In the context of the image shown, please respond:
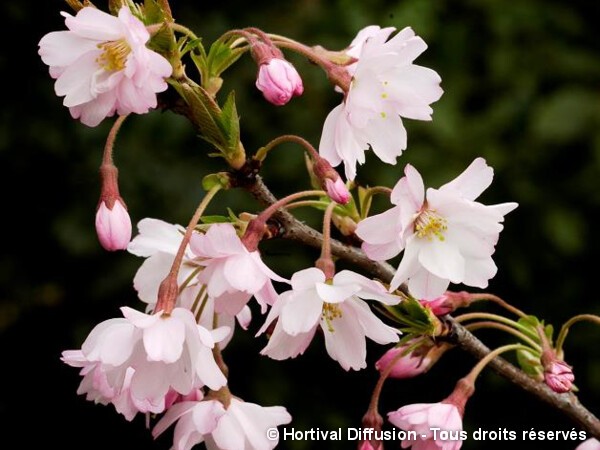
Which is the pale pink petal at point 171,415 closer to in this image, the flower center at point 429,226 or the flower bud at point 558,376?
the flower center at point 429,226

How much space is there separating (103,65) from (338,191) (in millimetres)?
311

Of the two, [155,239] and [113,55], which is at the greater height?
[113,55]

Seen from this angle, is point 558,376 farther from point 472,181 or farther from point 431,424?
point 472,181

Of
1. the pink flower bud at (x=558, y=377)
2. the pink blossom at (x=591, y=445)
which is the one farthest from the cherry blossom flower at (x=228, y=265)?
the pink blossom at (x=591, y=445)

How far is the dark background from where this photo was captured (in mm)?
2734

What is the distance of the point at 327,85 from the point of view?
2770 millimetres

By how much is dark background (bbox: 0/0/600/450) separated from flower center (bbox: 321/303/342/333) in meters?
1.42

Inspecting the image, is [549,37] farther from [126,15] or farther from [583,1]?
[126,15]

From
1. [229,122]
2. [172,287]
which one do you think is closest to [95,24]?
[229,122]

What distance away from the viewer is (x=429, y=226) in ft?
3.97

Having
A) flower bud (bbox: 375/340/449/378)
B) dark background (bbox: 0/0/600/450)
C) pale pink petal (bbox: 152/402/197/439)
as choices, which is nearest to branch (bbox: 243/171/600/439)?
flower bud (bbox: 375/340/449/378)

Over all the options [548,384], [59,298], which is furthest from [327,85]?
[548,384]

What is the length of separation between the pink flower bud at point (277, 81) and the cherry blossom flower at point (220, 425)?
38 centimetres

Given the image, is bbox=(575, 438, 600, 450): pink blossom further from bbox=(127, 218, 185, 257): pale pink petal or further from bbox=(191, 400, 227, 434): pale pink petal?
bbox=(127, 218, 185, 257): pale pink petal
